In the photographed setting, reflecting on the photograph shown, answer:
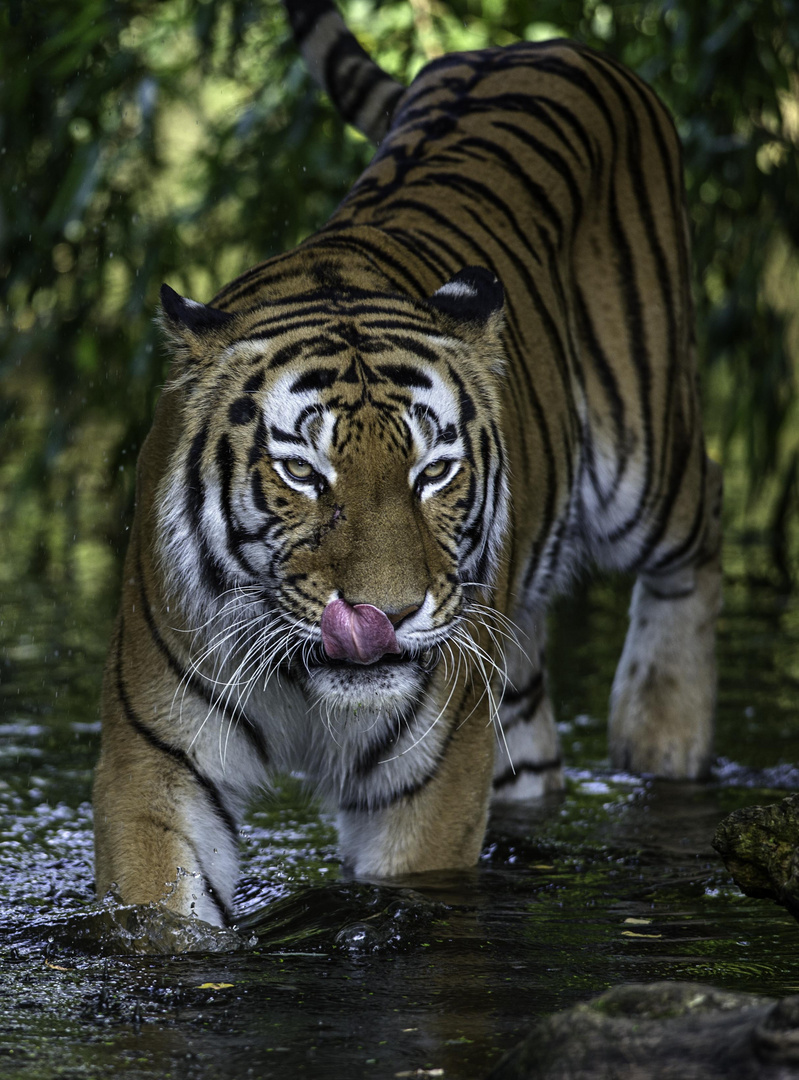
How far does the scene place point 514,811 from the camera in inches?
141

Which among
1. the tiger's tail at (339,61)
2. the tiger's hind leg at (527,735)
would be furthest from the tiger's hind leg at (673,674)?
the tiger's tail at (339,61)

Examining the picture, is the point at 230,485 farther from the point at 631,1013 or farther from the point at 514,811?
the point at 514,811

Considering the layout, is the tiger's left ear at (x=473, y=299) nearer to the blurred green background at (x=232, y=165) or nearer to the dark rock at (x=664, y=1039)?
the dark rock at (x=664, y=1039)

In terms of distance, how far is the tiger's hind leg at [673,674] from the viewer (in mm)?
3869

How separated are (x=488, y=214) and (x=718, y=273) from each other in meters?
2.87

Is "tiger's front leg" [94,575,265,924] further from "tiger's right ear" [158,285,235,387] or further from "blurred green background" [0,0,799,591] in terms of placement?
"blurred green background" [0,0,799,591]

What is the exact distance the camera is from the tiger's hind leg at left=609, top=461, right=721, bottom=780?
3869 millimetres

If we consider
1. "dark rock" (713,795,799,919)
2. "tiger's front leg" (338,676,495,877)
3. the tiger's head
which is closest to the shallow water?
"tiger's front leg" (338,676,495,877)

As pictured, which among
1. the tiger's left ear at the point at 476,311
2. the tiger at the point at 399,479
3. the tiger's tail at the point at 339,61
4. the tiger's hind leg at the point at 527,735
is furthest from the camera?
the tiger's tail at the point at 339,61

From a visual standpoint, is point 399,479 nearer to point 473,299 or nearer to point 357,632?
point 357,632

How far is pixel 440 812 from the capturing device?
8.70 ft

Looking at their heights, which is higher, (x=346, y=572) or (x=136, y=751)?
(x=346, y=572)

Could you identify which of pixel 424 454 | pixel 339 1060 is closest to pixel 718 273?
pixel 424 454

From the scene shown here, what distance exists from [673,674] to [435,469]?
1.73 m
